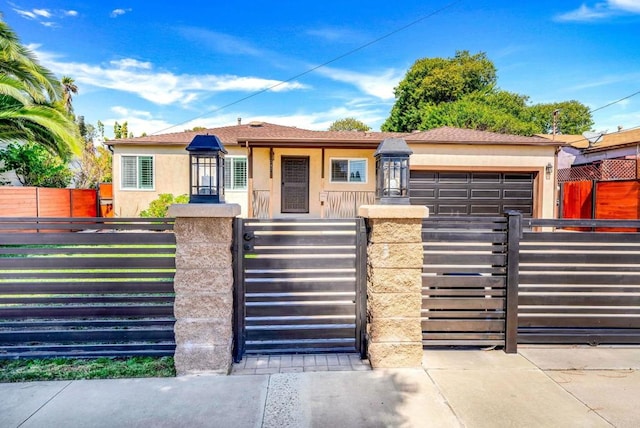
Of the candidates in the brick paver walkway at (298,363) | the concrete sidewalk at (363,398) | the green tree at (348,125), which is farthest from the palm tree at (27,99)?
the green tree at (348,125)

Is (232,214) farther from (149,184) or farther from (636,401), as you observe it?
(149,184)

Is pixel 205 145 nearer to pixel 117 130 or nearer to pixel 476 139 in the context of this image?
pixel 476 139

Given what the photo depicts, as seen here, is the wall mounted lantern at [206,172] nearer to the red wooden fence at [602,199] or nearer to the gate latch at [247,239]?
the gate latch at [247,239]

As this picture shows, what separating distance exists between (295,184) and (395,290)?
1033 centimetres

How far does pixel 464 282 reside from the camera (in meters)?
3.44

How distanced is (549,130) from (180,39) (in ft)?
134

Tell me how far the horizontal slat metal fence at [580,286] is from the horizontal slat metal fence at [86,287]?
139 inches

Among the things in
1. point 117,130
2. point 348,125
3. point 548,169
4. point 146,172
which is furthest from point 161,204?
point 348,125

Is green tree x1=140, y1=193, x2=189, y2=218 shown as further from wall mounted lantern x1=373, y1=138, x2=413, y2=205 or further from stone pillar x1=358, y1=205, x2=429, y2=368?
stone pillar x1=358, y1=205, x2=429, y2=368

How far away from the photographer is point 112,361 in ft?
10.6

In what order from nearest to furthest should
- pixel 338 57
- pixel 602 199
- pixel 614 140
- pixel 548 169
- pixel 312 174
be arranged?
pixel 548 169
pixel 602 199
pixel 312 174
pixel 338 57
pixel 614 140

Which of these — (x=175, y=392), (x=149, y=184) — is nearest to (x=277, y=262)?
(x=175, y=392)

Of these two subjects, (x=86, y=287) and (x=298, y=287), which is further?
(x=298, y=287)

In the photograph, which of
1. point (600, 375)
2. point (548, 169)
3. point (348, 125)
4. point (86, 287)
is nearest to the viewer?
point (600, 375)
